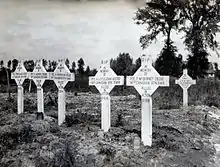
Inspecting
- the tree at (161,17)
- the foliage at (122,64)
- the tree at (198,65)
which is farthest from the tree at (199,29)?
the foliage at (122,64)

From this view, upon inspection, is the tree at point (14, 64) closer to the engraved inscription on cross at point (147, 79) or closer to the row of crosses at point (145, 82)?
the row of crosses at point (145, 82)

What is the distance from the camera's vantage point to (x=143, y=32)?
4148 millimetres

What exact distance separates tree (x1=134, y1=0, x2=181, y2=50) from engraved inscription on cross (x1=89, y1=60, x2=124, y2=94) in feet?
3.91

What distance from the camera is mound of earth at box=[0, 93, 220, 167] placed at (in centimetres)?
274

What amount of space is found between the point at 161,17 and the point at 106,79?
1478 millimetres

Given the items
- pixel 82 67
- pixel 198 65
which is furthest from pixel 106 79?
pixel 198 65

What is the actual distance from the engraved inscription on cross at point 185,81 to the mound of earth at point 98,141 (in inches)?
29.0

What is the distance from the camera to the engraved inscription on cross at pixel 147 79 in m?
2.99

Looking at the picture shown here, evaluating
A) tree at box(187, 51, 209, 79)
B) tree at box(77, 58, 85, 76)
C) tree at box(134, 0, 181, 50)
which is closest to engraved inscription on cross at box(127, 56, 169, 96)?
tree at box(77, 58, 85, 76)

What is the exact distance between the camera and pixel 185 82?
4.77 m

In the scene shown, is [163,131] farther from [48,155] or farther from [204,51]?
[204,51]

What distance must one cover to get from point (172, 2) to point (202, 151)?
182cm

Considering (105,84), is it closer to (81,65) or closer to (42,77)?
(81,65)

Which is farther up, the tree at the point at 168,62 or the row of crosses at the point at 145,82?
the tree at the point at 168,62
